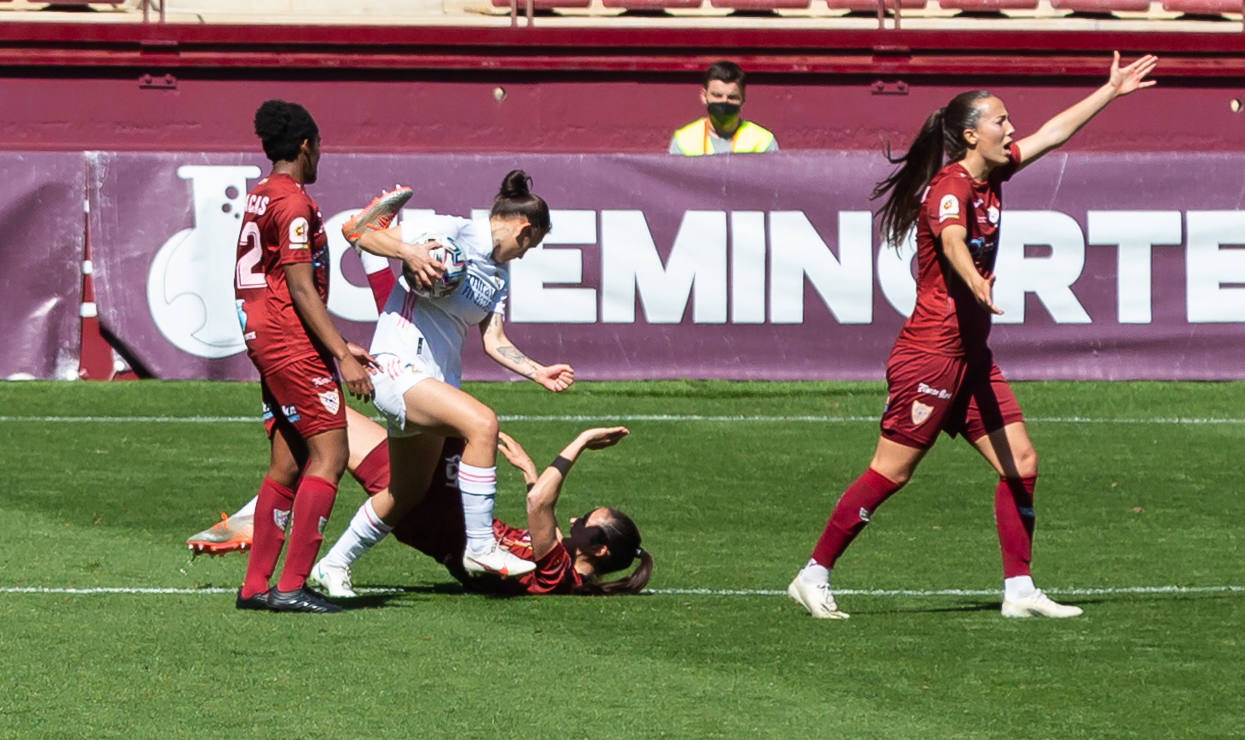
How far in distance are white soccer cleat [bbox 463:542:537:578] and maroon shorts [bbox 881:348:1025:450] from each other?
59.1 inches

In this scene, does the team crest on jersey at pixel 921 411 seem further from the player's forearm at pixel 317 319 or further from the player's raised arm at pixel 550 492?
the player's forearm at pixel 317 319

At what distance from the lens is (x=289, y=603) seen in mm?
7156

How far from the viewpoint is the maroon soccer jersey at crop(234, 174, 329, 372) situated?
23.0 ft

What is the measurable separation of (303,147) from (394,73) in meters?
12.7

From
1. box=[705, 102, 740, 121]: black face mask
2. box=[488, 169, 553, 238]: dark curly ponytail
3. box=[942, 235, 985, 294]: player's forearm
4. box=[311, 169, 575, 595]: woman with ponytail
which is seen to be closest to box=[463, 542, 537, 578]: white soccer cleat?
box=[311, 169, 575, 595]: woman with ponytail

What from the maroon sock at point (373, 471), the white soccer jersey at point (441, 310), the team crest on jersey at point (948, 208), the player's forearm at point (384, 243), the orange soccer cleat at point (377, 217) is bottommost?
the maroon sock at point (373, 471)

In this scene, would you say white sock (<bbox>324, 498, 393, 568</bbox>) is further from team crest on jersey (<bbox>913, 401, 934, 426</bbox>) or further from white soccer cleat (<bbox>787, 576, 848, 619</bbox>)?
team crest on jersey (<bbox>913, 401, 934, 426</bbox>)

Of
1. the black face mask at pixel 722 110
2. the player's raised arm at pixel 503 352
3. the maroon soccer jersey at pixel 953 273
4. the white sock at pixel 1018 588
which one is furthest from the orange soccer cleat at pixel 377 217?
the black face mask at pixel 722 110

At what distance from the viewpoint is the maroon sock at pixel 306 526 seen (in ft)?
23.5

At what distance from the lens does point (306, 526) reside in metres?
7.16

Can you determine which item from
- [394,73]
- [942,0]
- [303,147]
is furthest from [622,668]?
[942,0]

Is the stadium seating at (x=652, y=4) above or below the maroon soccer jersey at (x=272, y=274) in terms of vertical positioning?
above

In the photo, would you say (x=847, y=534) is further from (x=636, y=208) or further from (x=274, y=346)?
(x=636, y=208)

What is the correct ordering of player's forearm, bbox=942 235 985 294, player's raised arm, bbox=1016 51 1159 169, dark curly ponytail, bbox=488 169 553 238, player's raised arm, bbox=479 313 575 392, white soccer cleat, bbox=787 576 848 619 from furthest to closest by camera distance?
player's raised arm, bbox=479 313 575 392 → dark curly ponytail, bbox=488 169 553 238 → player's raised arm, bbox=1016 51 1159 169 → white soccer cleat, bbox=787 576 848 619 → player's forearm, bbox=942 235 985 294
